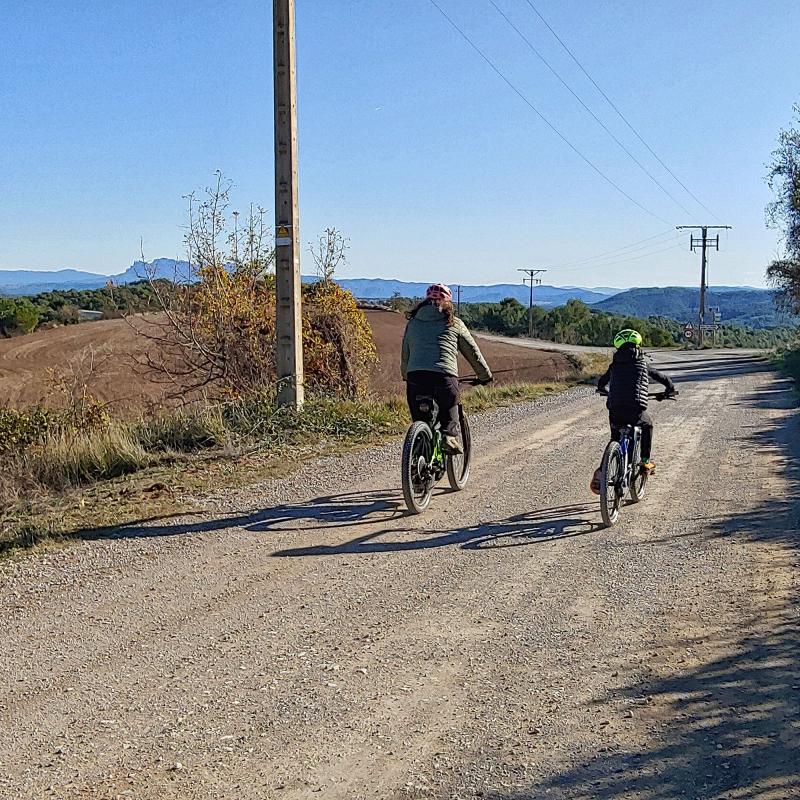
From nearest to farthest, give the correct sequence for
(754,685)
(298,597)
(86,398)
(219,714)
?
1. (219,714)
2. (754,685)
3. (298,597)
4. (86,398)

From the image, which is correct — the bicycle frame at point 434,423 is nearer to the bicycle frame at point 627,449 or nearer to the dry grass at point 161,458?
the bicycle frame at point 627,449

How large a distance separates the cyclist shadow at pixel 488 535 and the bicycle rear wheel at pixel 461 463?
1.04 metres

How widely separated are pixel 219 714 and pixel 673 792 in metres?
1.93

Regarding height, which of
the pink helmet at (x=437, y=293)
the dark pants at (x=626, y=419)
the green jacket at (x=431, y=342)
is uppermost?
the pink helmet at (x=437, y=293)

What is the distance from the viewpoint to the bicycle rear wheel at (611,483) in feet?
24.9

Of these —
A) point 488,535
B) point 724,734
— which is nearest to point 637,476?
point 488,535

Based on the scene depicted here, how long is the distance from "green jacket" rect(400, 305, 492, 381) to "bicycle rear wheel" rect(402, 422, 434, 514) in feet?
1.95

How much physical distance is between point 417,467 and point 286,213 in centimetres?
542

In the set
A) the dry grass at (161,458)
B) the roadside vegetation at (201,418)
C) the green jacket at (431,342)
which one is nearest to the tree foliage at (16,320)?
the roadside vegetation at (201,418)

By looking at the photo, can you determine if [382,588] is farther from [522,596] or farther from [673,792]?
Result: [673,792]

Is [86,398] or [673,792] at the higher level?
[86,398]

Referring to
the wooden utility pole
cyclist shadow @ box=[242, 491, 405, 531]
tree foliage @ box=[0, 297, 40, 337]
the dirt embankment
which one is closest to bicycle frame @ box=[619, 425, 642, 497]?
cyclist shadow @ box=[242, 491, 405, 531]

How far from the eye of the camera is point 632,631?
520 cm

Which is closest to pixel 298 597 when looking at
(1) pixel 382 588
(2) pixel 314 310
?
(1) pixel 382 588
